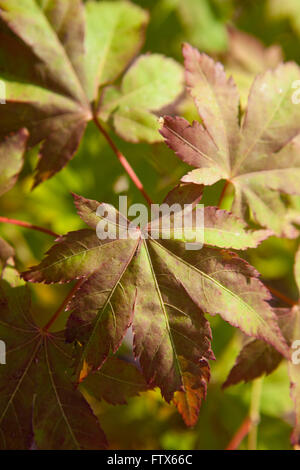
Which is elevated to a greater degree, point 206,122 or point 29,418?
point 206,122

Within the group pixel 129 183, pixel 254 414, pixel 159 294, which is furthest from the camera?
pixel 254 414

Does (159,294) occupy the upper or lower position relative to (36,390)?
upper

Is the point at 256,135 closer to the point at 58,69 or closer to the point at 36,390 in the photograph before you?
the point at 58,69

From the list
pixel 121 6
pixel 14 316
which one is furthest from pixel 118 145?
pixel 14 316

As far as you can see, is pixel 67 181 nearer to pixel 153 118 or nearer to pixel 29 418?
pixel 153 118

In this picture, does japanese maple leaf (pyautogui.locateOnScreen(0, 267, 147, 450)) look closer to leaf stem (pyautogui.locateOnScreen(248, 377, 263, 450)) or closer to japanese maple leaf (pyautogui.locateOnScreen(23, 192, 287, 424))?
japanese maple leaf (pyautogui.locateOnScreen(23, 192, 287, 424))

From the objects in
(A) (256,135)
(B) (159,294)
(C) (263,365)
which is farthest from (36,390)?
(A) (256,135)

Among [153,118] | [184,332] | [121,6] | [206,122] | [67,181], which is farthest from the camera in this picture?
[67,181]
